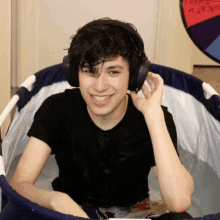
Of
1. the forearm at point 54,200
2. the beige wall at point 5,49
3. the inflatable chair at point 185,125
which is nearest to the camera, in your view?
the forearm at point 54,200

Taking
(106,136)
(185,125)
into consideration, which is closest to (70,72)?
(106,136)

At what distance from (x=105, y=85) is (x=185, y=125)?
0.71m

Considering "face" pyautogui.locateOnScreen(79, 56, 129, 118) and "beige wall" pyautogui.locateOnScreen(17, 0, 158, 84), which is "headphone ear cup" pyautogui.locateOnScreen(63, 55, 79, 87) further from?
"beige wall" pyautogui.locateOnScreen(17, 0, 158, 84)

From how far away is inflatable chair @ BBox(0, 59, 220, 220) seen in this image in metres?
1.22

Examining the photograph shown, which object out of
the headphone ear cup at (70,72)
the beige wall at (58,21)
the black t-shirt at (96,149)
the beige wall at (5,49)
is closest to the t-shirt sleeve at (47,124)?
the black t-shirt at (96,149)

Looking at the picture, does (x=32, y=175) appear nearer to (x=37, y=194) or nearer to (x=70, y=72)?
(x=37, y=194)

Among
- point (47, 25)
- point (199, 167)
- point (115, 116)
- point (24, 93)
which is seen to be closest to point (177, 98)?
point (199, 167)

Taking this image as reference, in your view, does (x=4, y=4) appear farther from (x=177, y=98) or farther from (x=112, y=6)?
(x=177, y=98)

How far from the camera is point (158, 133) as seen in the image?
0.97 metres

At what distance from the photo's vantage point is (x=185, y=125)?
157 centimetres

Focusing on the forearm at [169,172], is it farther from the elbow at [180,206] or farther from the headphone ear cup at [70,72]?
the headphone ear cup at [70,72]

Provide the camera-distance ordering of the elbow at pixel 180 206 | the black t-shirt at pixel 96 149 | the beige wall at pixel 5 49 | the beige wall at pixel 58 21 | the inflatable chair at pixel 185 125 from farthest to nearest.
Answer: the beige wall at pixel 58 21
the beige wall at pixel 5 49
the inflatable chair at pixel 185 125
the black t-shirt at pixel 96 149
the elbow at pixel 180 206

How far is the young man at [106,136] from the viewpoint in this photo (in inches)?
37.7

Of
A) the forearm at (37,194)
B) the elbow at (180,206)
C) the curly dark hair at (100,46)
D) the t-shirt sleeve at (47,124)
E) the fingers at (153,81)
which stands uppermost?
the curly dark hair at (100,46)
